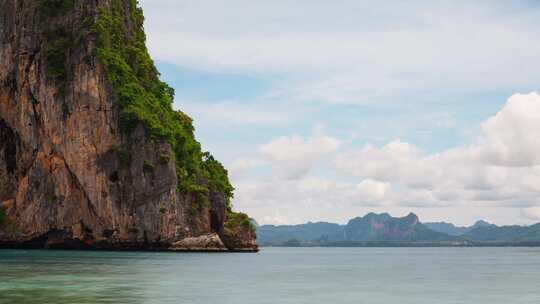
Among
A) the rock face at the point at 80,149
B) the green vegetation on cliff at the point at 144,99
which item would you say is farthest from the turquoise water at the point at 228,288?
the green vegetation on cliff at the point at 144,99

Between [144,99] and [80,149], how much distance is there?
399 inches

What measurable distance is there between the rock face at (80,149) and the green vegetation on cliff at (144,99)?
242 mm

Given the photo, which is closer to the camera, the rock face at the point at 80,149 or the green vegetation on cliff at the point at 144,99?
the rock face at the point at 80,149

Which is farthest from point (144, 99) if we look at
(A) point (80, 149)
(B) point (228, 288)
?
(B) point (228, 288)

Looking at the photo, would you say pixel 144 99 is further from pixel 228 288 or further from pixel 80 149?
pixel 228 288

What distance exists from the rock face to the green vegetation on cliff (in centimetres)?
24

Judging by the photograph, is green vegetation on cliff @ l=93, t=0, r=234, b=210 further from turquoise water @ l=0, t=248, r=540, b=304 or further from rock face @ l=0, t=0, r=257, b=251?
turquoise water @ l=0, t=248, r=540, b=304

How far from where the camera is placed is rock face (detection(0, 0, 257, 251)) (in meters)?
82.6

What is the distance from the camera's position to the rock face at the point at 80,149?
271 feet

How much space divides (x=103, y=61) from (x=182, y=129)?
1523cm

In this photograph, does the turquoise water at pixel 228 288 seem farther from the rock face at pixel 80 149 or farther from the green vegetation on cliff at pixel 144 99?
the green vegetation on cliff at pixel 144 99

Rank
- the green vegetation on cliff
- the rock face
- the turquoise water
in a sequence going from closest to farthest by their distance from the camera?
the turquoise water → the rock face → the green vegetation on cliff

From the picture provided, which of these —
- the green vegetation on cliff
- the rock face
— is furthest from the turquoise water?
the green vegetation on cliff

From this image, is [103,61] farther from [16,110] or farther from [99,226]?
[99,226]
